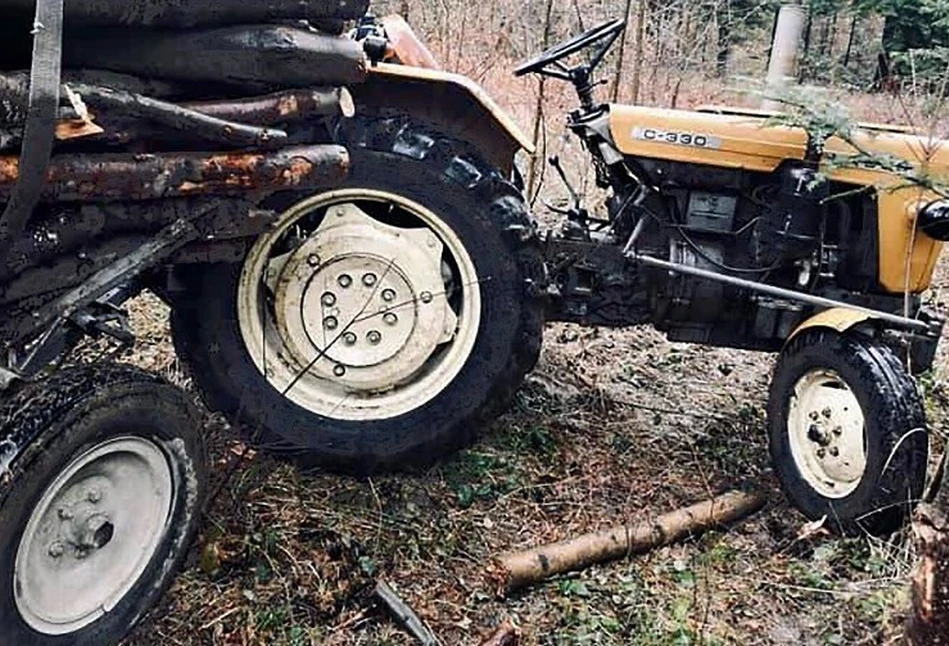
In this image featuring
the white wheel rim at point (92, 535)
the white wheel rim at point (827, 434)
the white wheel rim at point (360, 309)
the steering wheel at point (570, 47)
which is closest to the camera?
the white wheel rim at point (92, 535)

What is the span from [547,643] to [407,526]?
68cm

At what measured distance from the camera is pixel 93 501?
2.62m

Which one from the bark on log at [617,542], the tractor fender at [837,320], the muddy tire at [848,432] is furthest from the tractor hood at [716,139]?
the bark on log at [617,542]

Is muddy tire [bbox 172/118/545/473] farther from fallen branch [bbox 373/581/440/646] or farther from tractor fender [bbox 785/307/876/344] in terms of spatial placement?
tractor fender [bbox 785/307/876/344]

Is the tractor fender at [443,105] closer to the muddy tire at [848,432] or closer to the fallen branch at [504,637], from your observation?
the muddy tire at [848,432]

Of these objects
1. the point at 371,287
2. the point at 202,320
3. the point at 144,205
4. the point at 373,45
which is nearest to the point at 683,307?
the point at 371,287

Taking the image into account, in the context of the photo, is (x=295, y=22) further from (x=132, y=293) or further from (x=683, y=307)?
(x=683, y=307)

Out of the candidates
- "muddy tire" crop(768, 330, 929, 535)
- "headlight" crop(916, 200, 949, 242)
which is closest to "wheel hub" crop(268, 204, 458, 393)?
"muddy tire" crop(768, 330, 929, 535)

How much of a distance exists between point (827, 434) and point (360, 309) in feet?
5.65

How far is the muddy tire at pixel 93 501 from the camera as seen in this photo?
7.80 ft

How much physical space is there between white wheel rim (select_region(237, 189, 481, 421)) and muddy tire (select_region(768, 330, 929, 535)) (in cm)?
120

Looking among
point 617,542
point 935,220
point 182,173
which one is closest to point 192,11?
point 182,173

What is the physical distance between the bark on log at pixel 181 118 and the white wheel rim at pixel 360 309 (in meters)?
0.70

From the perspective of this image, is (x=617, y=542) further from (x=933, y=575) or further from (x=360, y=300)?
(x=933, y=575)
